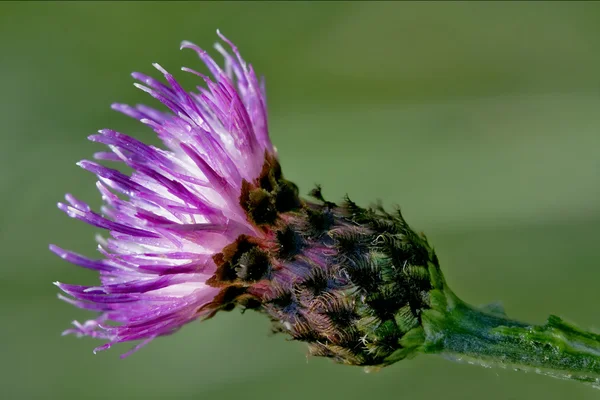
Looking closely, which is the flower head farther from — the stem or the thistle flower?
the stem

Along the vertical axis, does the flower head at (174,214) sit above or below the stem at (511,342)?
above

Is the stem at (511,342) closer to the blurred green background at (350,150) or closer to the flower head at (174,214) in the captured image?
the flower head at (174,214)

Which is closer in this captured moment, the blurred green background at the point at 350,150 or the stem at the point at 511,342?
the stem at the point at 511,342

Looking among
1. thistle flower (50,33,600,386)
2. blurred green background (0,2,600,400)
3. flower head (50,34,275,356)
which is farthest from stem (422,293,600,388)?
blurred green background (0,2,600,400)

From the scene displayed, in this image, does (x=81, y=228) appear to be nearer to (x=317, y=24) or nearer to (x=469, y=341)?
(x=317, y=24)

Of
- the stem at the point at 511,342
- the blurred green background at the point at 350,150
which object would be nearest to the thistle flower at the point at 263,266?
the stem at the point at 511,342
